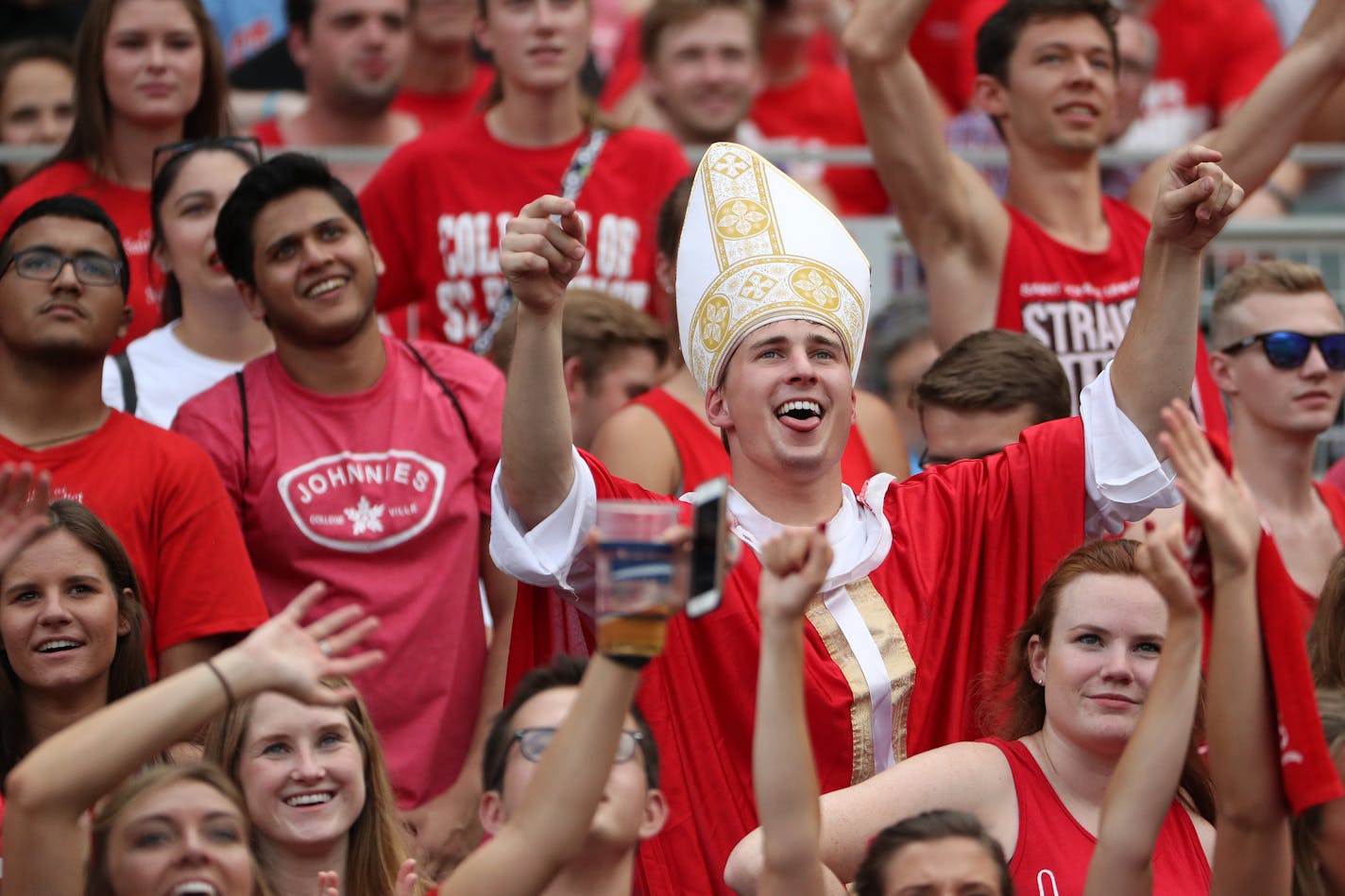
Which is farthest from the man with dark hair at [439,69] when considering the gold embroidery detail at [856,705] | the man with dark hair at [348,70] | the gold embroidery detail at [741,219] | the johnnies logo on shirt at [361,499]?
the gold embroidery detail at [856,705]

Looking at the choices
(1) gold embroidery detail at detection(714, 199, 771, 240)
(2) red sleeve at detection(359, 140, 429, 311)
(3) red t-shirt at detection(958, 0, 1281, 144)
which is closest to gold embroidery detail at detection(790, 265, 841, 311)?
(1) gold embroidery detail at detection(714, 199, 771, 240)

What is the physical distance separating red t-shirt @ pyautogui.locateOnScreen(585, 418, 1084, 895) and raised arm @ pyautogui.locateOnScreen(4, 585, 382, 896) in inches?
39.5

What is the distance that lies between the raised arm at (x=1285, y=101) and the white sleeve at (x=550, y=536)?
2.44 m

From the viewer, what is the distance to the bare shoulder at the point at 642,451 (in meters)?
5.52

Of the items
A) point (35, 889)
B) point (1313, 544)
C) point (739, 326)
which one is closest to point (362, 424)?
point (739, 326)

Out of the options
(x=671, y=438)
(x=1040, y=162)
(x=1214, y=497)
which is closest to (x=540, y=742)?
(x=1214, y=497)

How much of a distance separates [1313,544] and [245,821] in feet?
A: 11.2

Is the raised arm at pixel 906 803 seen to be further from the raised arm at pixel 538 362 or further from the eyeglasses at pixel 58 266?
the eyeglasses at pixel 58 266

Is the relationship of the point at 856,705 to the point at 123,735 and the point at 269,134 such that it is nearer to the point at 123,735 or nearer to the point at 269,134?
the point at 123,735

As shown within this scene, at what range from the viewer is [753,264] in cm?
475

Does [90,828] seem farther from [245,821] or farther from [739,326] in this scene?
[739,326]

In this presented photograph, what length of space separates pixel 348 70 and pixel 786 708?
175 inches

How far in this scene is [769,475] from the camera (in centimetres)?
466

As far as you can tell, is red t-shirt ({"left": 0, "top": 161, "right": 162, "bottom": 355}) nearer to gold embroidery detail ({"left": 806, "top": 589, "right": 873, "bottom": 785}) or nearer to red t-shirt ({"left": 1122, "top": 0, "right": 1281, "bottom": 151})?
gold embroidery detail ({"left": 806, "top": 589, "right": 873, "bottom": 785})
